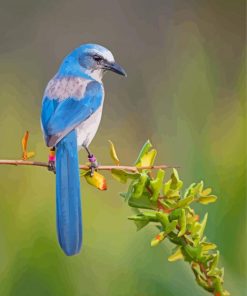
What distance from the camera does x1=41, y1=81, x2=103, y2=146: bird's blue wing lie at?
1003mm

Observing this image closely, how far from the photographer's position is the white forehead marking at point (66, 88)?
108 centimetres

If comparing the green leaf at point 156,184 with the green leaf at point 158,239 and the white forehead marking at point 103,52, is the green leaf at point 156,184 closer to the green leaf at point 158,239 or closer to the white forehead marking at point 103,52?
the green leaf at point 158,239

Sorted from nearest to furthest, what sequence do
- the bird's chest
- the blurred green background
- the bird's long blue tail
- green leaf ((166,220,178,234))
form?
the bird's long blue tail < green leaf ((166,220,178,234)) < the bird's chest < the blurred green background

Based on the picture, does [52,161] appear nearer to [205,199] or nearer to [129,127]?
[205,199]

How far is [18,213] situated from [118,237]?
18 centimetres

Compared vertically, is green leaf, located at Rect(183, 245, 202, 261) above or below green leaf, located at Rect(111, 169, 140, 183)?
below

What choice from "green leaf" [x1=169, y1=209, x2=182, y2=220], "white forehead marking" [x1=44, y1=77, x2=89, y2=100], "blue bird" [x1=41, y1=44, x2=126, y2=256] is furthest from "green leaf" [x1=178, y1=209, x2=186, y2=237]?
"white forehead marking" [x1=44, y1=77, x2=89, y2=100]

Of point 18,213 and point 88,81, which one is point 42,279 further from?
point 88,81

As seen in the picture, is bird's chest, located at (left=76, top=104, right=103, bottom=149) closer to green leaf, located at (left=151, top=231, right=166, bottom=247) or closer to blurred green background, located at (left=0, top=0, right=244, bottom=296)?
green leaf, located at (left=151, top=231, right=166, bottom=247)

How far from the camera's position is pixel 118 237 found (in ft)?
4.92

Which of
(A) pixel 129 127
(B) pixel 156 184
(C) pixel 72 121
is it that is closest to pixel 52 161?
(C) pixel 72 121

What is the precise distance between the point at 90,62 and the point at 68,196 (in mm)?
325

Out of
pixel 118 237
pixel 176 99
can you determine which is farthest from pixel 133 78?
pixel 118 237

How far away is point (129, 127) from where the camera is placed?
1892 millimetres
